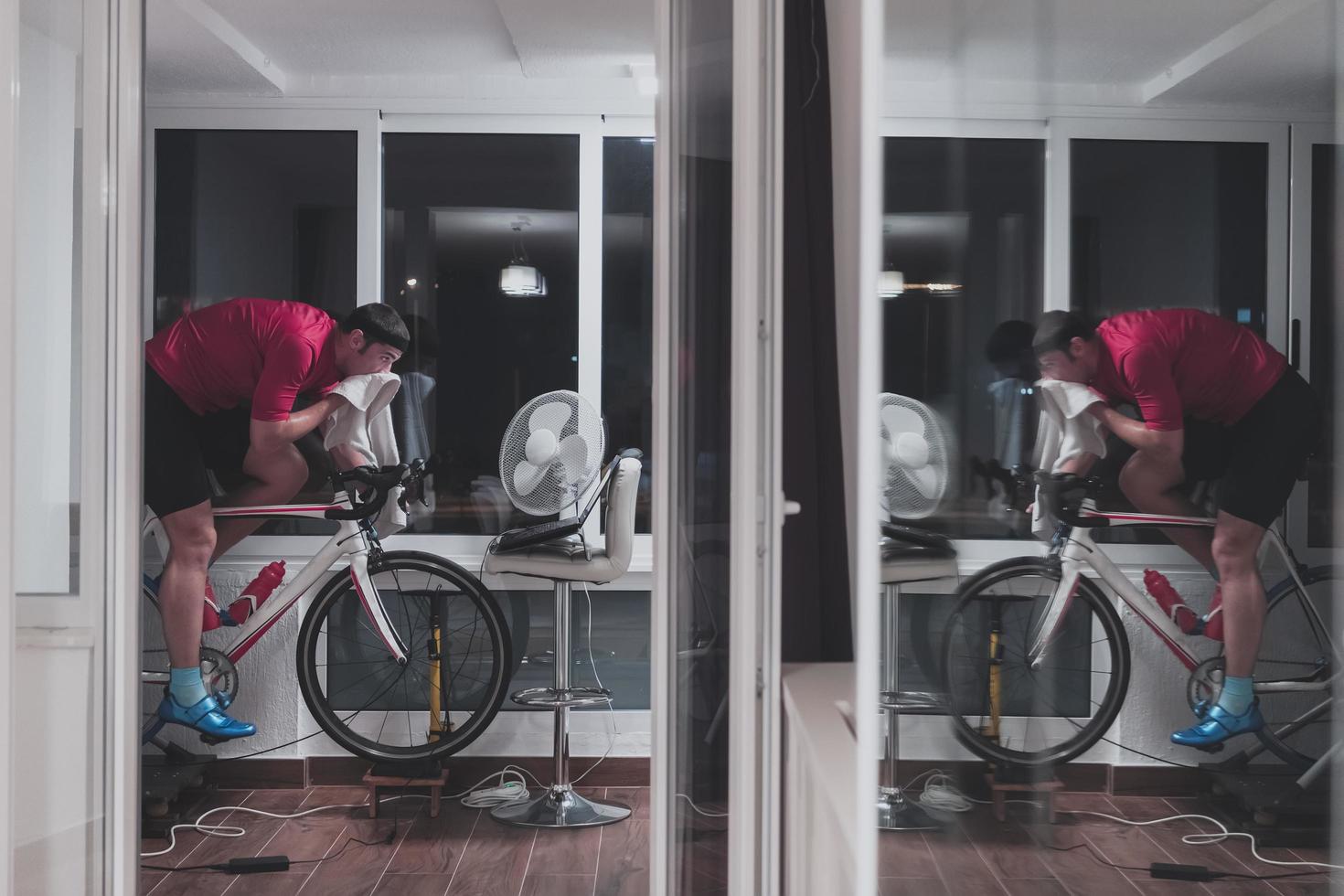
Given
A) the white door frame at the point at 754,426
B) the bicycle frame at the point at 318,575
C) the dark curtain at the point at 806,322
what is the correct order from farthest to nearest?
1. the bicycle frame at the point at 318,575
2. the dark curtain at the point at 806,322
3. the white door frame at the point at 754,426

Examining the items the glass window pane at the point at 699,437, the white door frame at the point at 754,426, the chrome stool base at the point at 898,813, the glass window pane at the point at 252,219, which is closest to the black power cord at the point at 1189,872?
the chrome stool base at the point at 898,813

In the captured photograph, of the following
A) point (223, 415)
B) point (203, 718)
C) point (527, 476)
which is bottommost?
point (203, 718)

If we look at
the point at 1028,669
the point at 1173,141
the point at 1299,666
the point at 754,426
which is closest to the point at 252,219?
the point at 754,426

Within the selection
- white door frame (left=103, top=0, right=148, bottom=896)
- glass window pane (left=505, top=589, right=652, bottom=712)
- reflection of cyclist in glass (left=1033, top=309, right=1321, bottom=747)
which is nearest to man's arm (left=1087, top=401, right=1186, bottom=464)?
reflection of cyclist in glass (left=1033, top=309, right=1321, bottom=747)

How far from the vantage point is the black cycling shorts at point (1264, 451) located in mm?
360

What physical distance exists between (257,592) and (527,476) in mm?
1099

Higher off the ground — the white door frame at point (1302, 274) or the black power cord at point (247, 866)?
the white door frame at point (1302, 274)

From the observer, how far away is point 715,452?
1782mm

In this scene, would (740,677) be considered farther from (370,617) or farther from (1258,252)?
(370,617)

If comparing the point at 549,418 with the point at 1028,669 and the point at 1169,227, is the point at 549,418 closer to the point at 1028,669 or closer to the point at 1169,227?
the point at 1028,669

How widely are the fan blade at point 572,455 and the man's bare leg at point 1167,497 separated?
2.92m

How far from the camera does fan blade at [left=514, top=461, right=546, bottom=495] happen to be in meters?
3.33

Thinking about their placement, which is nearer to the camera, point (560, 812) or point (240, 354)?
point (560, 812)

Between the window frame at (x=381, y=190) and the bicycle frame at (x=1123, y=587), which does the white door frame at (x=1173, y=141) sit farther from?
the window frame at (x=381, y=190)
